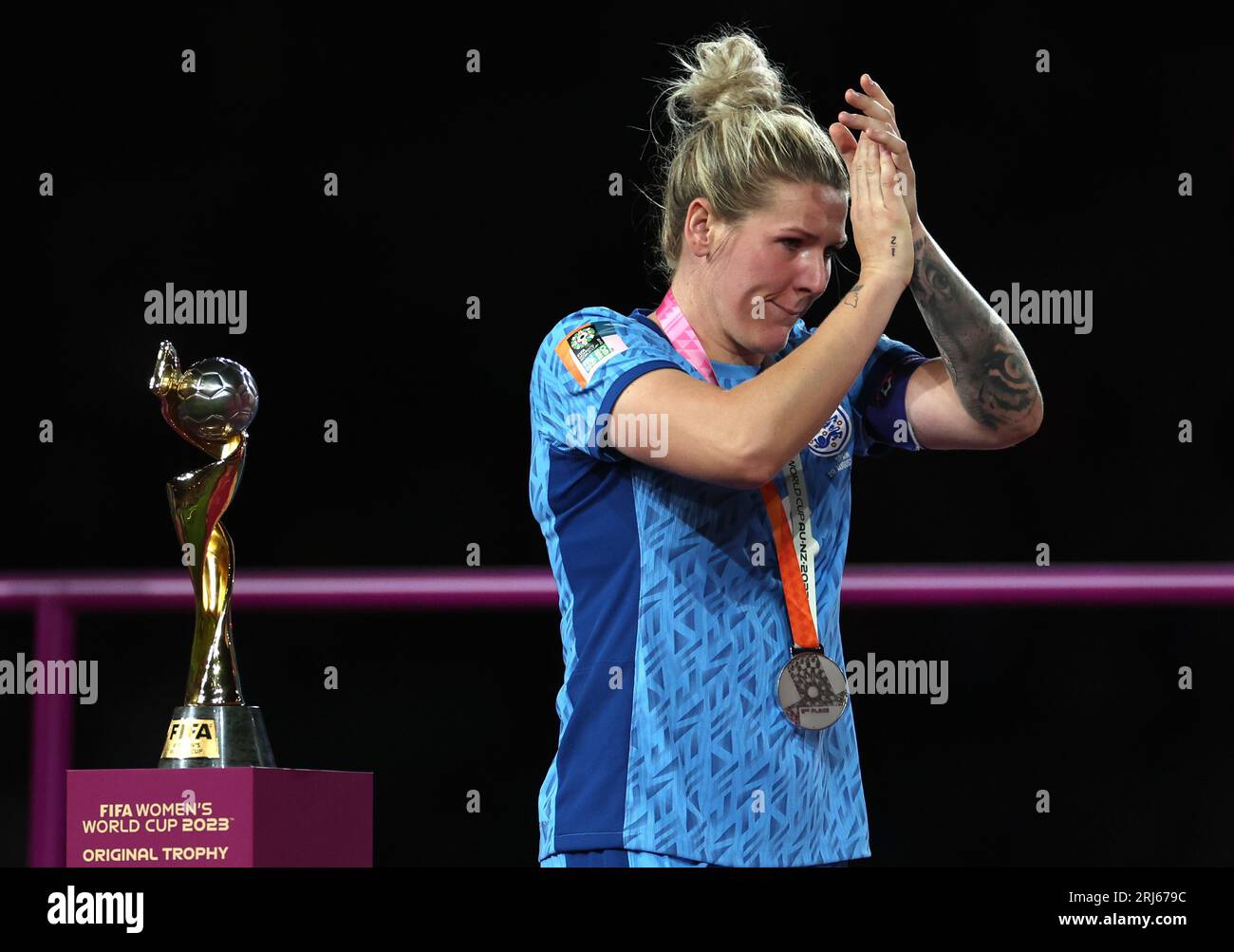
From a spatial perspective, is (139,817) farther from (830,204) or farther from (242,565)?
(242,565)

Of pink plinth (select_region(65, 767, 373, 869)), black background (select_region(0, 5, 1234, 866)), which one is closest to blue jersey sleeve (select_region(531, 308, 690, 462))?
pink plinth (select_region(65, 767, 373, 869))

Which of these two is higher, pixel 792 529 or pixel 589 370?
pixel 589 370

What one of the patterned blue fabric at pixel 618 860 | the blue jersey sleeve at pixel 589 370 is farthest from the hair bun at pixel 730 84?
the patterned blue fabric at pixel 618 860

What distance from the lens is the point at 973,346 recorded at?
1862 millimetres

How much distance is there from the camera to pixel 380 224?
12.4 feet

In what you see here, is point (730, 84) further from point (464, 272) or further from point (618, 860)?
point (464, 272)

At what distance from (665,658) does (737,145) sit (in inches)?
22.2

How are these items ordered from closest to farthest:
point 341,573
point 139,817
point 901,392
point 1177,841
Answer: point 139,817, point 901,392, point 341,573, point 1177,841

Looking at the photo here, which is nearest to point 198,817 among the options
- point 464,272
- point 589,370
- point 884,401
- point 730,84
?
point 589,370

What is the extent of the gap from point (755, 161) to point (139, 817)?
92 cm

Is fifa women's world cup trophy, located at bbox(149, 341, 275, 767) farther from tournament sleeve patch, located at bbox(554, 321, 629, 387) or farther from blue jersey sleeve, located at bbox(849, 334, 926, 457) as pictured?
blue jersey sleeve, located at bbox(849, 334, 926, 457)

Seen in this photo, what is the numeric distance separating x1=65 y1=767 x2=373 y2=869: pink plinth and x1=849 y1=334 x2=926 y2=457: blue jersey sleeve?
72 centimetres

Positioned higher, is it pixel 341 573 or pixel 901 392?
pixel 901 392
